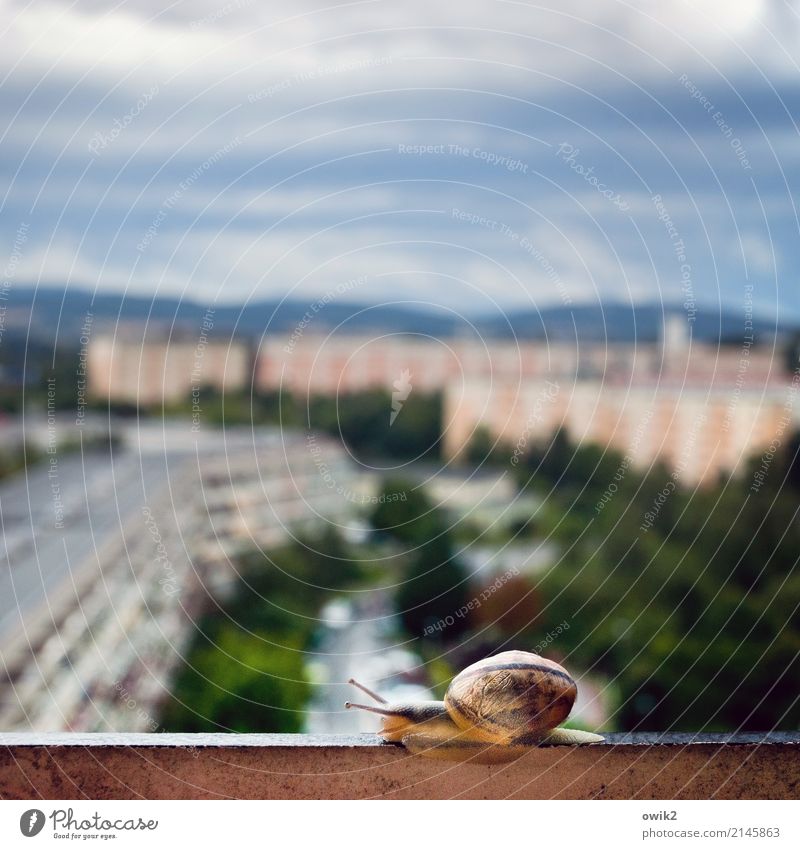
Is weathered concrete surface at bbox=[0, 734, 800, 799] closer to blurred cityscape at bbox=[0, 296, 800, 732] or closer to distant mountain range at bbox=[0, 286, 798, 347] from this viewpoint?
distant mountain range at bbox=[0, 286, 798, 347]

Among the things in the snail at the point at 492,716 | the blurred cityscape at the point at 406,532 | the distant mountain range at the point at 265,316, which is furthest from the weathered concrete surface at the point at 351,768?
the blurred cityscape at the point at 406,532

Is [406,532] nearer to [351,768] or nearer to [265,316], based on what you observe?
[265,316]

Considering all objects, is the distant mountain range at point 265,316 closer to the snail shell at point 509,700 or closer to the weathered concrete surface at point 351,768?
the weathered concrete surface at point 351,768

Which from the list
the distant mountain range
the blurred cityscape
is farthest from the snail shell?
the blurred cityscape

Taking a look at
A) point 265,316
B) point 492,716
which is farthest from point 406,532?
point 492,716

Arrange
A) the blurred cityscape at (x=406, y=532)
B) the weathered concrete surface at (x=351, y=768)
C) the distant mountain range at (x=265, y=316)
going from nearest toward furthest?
the weathered concrete surface at (x=351, y=768) → the distant mountain range at (x=265, y=316) → the blurred cityscape at (x=406, y=532)

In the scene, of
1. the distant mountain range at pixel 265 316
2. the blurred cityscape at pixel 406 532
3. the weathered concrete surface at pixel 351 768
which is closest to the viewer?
the weathered concrete surface at pixel 351 768

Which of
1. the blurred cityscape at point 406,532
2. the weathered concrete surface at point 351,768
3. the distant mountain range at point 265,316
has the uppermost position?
the distant mountain range at point 265,316

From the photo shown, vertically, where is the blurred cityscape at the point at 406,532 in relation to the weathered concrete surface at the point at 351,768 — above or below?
below
